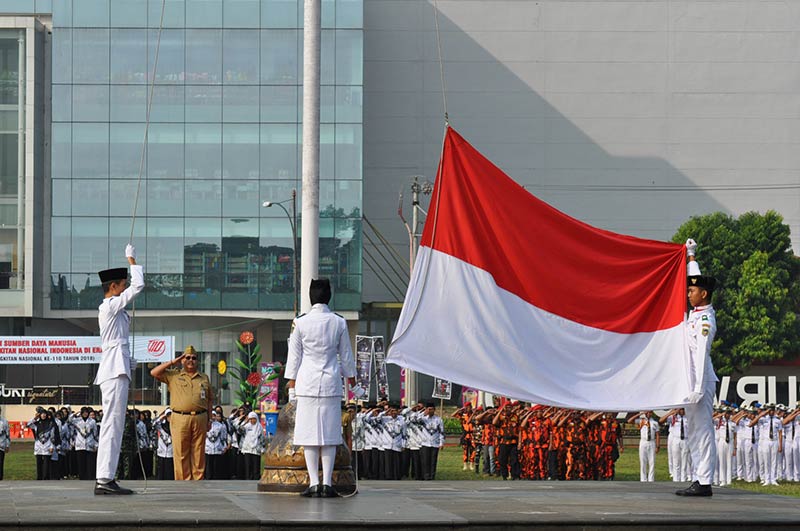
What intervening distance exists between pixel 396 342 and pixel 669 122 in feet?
197

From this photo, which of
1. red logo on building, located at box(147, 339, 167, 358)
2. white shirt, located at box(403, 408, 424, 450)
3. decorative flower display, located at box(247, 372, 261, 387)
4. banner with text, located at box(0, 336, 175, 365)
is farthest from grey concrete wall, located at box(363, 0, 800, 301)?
white shirt, located at box(403, 408, 424, 450)

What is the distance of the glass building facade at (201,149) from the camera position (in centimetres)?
5691

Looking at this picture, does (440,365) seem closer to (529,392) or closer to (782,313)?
(529,392)

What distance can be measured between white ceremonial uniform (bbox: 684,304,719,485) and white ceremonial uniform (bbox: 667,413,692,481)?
1379 centimetres

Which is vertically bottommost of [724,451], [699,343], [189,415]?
[724,451]

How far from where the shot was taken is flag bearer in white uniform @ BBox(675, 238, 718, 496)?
39.1 ft

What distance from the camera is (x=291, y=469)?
1210 cm

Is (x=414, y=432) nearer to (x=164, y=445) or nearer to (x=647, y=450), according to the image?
(x=647, y=450)

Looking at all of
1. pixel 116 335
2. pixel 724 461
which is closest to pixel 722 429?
pixel 724 461

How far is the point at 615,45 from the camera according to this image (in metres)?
68.8

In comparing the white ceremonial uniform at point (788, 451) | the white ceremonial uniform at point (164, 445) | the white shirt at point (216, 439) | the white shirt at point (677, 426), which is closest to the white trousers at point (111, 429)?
the white shirt at point (216, 439)

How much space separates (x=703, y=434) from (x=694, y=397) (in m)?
0.54

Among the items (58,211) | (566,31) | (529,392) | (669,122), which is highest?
(566,31)

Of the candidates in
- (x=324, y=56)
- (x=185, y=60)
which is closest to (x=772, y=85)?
(x=324, y=56)
